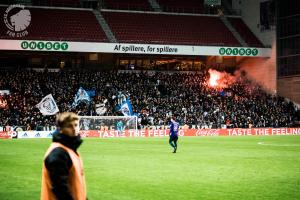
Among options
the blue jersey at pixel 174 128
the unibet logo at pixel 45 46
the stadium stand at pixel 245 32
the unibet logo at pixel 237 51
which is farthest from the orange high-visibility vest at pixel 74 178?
the stadium stand at pixel 245 32

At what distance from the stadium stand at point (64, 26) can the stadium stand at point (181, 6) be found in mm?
10107

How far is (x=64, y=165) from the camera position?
5.89 metres

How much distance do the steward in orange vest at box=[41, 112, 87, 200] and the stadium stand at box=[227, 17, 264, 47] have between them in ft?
197

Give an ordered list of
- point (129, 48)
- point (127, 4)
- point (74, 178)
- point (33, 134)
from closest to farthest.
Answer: point (74, 178), point (33, 134), point (129, 48), point (127, 4)

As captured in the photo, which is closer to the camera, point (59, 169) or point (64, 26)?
point (59, 169)

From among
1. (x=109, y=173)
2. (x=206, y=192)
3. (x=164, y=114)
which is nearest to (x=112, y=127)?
(x=164, y=114)

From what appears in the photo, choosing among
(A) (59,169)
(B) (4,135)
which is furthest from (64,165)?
(B) (4,135)

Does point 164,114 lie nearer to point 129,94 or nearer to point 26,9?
point 129,94

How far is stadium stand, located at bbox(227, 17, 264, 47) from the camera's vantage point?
214 ft

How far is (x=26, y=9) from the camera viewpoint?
192 feet

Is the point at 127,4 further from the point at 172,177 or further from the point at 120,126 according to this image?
the point at 172,177

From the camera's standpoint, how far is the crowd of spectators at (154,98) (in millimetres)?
51656

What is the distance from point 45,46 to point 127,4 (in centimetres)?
1500

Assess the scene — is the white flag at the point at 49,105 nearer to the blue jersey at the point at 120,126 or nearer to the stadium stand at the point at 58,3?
the blue jersey at the point at 120,126
